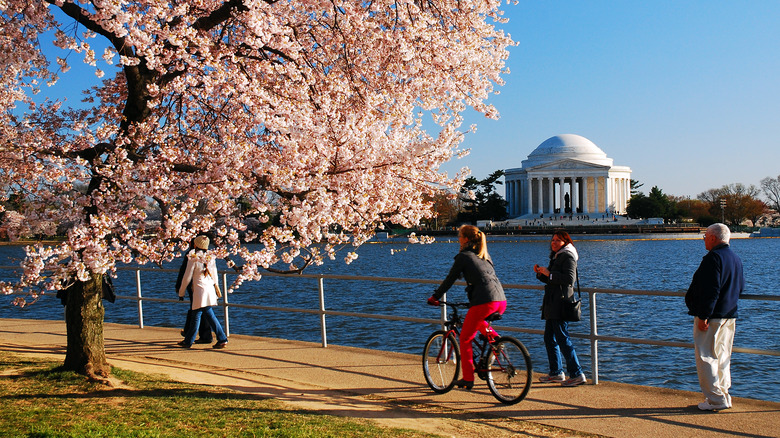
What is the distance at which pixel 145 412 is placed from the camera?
23.5 ft

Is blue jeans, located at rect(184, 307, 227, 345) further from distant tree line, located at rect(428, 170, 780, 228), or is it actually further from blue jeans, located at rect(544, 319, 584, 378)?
distant tree line, located at rect(428, 170, 780, 228)

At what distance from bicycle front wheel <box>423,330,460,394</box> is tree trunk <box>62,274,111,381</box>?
152 inches

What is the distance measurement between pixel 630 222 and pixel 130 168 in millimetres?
128189

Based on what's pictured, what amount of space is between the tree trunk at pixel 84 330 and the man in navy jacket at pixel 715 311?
263 inches

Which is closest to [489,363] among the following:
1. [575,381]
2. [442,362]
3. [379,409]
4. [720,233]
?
[442,362]

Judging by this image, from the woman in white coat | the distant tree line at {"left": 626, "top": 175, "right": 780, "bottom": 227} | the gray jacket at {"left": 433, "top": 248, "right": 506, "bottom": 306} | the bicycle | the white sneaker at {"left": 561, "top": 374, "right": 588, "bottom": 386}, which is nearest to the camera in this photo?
the gray jacket at {"left": 433, "top": 248, "right": 506, "bottom": 306}

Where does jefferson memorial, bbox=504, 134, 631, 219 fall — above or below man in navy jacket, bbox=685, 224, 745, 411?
above

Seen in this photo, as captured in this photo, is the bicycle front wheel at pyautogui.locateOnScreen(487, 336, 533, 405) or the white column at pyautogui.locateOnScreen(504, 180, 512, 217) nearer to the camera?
the bicycle front wheel at pyautogui.locateOnScreen(487, 336, 533, 405)

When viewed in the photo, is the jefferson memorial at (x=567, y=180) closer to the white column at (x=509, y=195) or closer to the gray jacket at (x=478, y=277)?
the white column at (x=509, y=195)

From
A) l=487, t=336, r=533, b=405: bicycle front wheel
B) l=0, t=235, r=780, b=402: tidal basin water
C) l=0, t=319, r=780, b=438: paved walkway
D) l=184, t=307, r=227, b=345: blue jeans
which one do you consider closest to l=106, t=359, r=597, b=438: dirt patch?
l=0, t=319, r=780, b=438: paved walkway

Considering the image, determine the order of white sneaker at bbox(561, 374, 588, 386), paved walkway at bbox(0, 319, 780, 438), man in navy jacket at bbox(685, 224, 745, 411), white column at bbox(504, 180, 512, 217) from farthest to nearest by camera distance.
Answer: white column at bbox(504, 180, 512, 217) < white sneaker at bbox(561, 374, 588, 386) < man in navy jacket at bbox(685, 224, 745, 411) < paved walkway at bbox(0, 319, 780, 438)

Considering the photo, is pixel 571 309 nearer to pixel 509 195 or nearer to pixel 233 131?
pixel 233 131

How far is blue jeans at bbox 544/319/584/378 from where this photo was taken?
8.40 meters

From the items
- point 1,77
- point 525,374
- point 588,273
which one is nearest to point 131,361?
point 1,77
